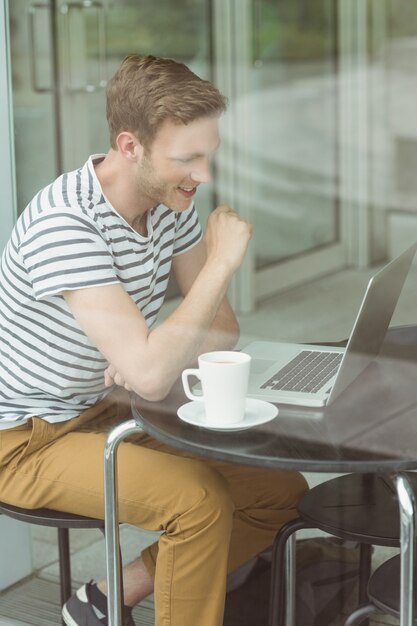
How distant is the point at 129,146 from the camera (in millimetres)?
1715

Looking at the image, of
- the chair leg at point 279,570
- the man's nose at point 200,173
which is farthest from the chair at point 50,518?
the man's nose at point 200,173

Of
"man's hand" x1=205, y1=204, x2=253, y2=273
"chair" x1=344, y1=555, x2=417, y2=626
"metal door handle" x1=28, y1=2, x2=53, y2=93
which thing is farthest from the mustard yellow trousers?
"metal door handle" x1=28, y1=2, x2=53, y2=93

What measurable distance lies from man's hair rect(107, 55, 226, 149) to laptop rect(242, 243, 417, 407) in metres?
0.38

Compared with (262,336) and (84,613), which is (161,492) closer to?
(84,613)

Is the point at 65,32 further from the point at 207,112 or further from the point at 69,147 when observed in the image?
the point at 207,112

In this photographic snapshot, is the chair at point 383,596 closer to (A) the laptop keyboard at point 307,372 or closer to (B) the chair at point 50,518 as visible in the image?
(A) the laptop keyboard at point 307,372

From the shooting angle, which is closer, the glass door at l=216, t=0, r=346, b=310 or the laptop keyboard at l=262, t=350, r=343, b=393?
the laptop keyboard at l=262, t=350, r=343, b=393

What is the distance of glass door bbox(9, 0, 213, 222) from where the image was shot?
2143 millimetres

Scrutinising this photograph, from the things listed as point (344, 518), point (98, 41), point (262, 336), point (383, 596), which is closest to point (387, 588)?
point (383, 596)

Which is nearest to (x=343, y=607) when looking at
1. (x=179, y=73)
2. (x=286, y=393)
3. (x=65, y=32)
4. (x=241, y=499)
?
(x=241, y=499)

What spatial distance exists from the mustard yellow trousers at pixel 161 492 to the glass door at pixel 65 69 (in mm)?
580

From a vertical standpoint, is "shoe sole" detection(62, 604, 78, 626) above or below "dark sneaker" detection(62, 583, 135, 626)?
below

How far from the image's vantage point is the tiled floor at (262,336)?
2.15 metres

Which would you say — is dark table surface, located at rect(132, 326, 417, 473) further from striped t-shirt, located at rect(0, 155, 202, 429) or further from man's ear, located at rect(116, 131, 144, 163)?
man's ear, located at rect(116, 131, 144, 163)
